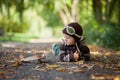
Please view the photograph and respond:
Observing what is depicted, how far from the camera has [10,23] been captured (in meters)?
47.6

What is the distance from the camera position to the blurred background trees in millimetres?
21000

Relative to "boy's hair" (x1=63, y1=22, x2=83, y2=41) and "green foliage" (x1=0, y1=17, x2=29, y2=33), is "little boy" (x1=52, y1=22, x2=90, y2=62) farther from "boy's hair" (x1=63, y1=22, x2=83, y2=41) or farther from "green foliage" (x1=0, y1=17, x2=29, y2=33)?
"green foliage" (x1=0, y1=17, x2=29, y2=33)

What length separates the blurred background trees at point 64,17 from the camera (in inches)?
827

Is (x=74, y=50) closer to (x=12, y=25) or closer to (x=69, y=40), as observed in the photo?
(x=69, y=40)

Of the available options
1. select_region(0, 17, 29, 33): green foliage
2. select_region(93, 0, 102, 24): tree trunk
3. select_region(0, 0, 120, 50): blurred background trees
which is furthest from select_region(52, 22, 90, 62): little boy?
select_region(0, 17, 29, 33): green foliage

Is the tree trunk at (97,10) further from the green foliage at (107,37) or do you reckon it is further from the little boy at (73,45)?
the little boy at (73,45)

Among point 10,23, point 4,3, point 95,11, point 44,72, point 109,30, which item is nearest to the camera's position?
point 44,72

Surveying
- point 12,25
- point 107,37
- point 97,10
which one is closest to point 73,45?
point 107,37

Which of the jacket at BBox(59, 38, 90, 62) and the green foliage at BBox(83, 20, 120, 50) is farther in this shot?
the green foliage at BBox(83, 20, 120, 50)

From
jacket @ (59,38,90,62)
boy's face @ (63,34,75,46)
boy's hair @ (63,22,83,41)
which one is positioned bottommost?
jacket @ (59,38,90,62)

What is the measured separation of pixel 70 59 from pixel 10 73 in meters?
2.10

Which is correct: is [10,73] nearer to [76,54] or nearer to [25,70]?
[25,70]

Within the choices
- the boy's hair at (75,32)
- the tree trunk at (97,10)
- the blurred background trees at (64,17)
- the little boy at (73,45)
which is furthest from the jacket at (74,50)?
the tree trunk at (97,10)

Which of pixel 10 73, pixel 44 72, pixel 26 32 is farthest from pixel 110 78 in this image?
pixel 26 32
